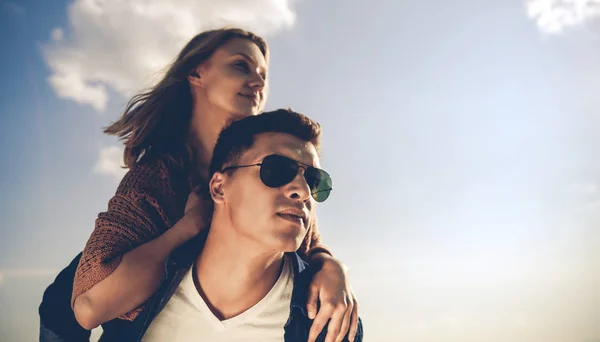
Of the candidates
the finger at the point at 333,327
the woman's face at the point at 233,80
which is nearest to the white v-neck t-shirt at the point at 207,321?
the finger at the point at 333,327

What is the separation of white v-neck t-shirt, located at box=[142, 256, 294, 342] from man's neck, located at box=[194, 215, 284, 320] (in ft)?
0.18

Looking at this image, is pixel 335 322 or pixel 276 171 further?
pixel 276 171

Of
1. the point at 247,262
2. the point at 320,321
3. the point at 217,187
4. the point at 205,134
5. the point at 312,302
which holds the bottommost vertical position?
the point at 320,321

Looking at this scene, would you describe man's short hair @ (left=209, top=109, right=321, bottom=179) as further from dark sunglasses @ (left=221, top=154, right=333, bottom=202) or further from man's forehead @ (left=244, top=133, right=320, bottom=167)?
dark sunglasses @ (left=221, top=154, right=333, bottom=202)

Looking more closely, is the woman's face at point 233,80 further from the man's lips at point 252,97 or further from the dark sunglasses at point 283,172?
the dark sunglasses at point 283,172

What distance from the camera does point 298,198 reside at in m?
3.30

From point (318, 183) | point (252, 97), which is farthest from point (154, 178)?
point (318, 183)

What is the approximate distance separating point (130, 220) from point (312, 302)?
4.21 feet

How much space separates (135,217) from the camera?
3480mm

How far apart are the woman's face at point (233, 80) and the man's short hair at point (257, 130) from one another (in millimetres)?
581

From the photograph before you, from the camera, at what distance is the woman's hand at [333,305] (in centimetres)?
320

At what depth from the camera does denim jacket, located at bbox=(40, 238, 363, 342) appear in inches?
128

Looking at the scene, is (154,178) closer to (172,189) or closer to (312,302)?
(172,189)

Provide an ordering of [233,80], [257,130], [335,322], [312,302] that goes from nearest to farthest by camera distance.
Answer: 1. [335,322]
2. [312,302]
3. [257,130]
4. [233,80]
